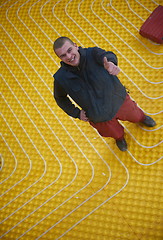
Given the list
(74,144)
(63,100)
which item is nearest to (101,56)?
(63,100)

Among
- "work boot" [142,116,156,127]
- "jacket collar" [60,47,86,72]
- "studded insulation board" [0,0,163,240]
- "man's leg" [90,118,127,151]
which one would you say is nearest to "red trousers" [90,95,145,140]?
"man's leg" [90,118,127,151]

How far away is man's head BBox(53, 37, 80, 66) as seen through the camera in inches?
39.9

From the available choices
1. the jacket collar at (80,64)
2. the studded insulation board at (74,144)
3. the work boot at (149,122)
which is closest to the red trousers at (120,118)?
the work boot at (149,122)

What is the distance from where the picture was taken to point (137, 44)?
1.94 meters

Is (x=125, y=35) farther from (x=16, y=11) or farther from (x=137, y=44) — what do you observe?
(x=16, y=11)

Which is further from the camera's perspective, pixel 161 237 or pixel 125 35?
pixel 125 35

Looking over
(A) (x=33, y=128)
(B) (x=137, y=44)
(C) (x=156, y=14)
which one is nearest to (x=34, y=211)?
(A) (x=33, y=128)

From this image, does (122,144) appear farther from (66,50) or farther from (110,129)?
(66,50)

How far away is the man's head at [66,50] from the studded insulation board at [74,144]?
2.73ft

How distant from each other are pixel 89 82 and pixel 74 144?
776 mm

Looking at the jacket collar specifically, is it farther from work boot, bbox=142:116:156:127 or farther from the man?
work boot, bbox=142:116:156:127

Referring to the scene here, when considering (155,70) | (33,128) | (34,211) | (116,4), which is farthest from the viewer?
(116,4)

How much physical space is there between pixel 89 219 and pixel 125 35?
139 cm

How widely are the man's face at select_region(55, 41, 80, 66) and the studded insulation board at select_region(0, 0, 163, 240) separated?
828 mm
